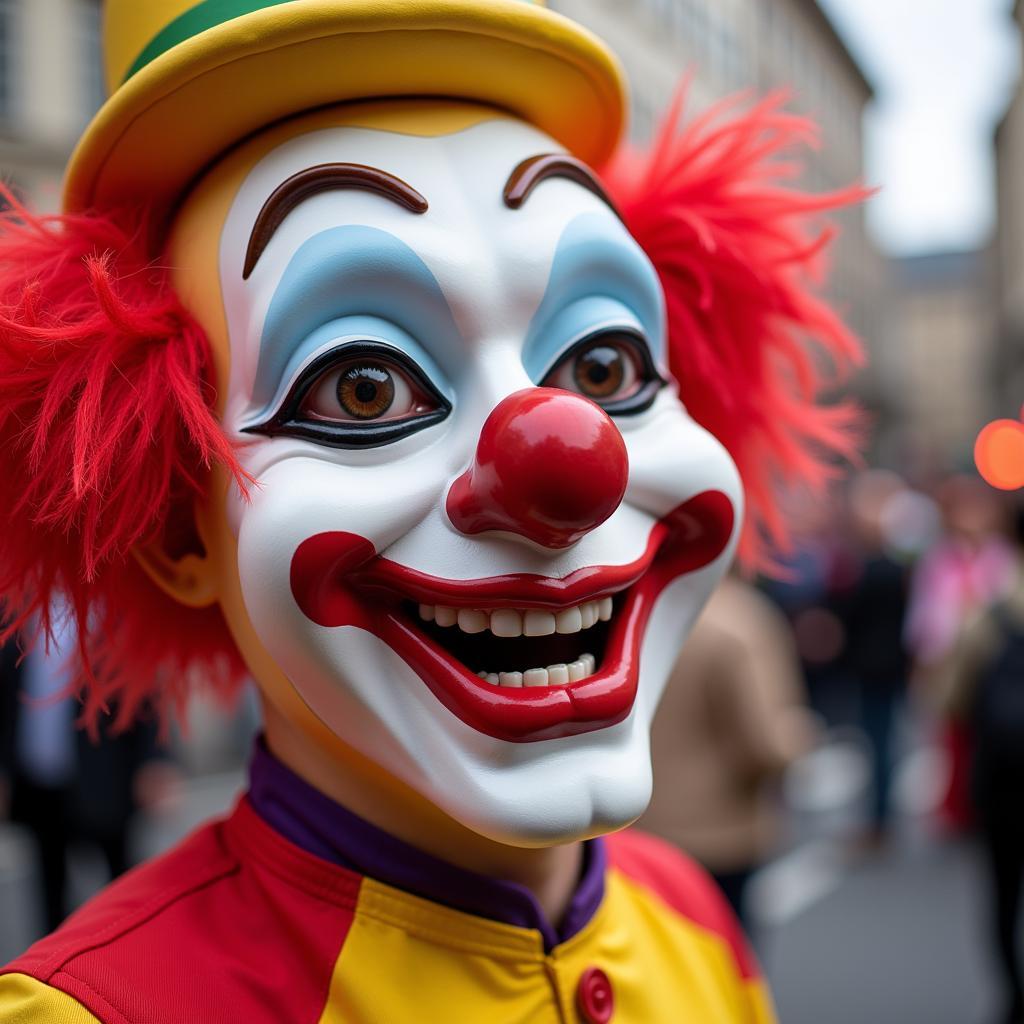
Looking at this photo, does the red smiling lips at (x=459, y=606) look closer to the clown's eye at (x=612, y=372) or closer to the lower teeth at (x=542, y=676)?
the lower teeth at (x=542, y=676)

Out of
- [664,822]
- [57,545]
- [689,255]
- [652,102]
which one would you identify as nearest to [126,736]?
[664,822]

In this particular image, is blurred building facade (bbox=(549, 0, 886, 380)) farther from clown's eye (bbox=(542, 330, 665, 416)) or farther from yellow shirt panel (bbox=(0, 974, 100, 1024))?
yellow shirt panel (bbox=(0, 974, 100, 1024))

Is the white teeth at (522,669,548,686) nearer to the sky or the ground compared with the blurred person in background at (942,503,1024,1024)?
nearer to the sky

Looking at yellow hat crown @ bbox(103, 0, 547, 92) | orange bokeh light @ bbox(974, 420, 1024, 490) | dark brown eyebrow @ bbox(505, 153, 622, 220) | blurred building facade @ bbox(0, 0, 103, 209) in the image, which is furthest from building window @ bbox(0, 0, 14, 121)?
orange bokeh light @ bbox(974, 420, 1024, 490)

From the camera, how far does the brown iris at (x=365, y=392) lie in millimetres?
1208

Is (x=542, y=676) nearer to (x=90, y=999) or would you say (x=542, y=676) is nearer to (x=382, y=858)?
(x=382, y=858)

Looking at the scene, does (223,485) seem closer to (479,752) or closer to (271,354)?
(271,354)

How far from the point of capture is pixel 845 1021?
3.79 meters

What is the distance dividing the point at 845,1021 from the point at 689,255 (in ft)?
10.3

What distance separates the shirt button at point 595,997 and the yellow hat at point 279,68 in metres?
1.00

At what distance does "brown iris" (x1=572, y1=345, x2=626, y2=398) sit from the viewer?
1.32 metres

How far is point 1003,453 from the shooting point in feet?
32.1

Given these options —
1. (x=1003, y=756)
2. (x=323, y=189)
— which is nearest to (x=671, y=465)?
(x=323, y=189)

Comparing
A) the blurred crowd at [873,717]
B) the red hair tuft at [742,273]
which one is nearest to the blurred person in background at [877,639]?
the blurred crowd at [873,717]
